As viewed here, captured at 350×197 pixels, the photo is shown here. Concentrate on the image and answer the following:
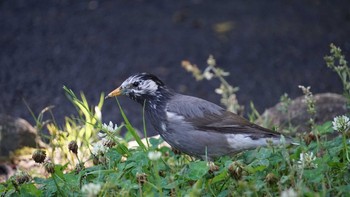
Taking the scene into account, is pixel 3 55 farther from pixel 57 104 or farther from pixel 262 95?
pixel 262 95

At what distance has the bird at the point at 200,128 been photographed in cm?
487

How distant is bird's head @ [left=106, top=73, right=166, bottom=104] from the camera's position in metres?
5.18

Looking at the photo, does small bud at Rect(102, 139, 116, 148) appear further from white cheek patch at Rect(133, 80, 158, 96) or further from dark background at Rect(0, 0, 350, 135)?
dark background at Rect(0, 0, 350, 135)

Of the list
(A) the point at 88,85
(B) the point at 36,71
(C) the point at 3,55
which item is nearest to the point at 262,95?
(A) the point at 88,85

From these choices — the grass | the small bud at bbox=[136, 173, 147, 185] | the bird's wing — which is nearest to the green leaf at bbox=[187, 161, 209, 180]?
the grass

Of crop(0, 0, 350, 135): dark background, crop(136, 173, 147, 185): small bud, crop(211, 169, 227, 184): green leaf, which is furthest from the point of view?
crop(0, 0, 350, 135): dark background

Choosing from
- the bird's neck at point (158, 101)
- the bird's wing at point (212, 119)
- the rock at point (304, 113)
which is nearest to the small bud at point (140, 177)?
the bird's wing at point (212, 119)

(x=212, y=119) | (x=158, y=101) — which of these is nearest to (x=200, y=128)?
(x=212, y=119)

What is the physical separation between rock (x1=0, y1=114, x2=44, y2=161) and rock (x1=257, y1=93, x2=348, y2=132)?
2084mm

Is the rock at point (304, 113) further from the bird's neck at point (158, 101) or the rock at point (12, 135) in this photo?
the rock at point (12, 135)

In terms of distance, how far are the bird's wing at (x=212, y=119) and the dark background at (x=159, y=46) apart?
2.28m

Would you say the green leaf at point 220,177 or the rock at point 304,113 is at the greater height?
the green leaf at point 220,177

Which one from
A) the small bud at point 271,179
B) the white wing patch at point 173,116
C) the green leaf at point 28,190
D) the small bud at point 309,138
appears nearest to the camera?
the small bud at point 271,179

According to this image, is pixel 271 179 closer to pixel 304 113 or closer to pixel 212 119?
pixel 212 119
